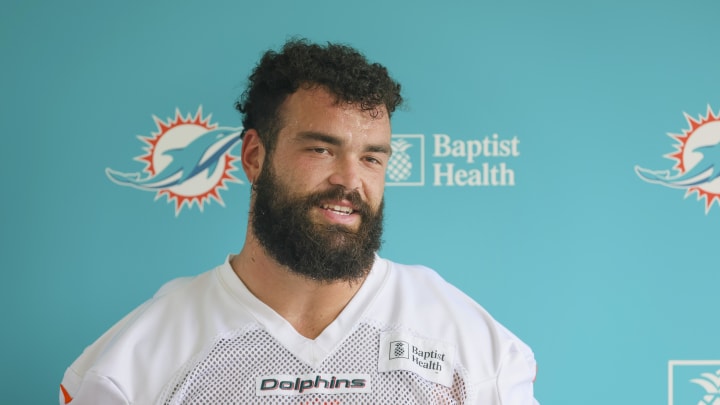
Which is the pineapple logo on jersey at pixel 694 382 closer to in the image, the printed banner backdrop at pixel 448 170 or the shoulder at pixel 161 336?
the printed banner backdrop at pixel 448 170

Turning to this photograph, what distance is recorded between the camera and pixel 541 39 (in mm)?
1777

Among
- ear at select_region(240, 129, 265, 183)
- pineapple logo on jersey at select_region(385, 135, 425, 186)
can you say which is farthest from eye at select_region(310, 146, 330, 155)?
pineapple logo on jersey at select_region(385, 135, 425, 186)

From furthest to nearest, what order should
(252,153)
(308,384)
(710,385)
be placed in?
1. (710,385)
2. (252,153)
3. (308,384)

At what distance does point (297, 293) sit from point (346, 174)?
0.23 meters

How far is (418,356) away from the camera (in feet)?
4.42

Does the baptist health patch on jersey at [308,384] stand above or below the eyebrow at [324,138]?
below

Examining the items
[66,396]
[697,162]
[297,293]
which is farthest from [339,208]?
[697,162]

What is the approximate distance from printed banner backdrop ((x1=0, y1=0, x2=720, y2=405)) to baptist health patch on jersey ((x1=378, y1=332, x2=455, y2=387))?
416mm

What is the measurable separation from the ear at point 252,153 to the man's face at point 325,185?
0.23ft

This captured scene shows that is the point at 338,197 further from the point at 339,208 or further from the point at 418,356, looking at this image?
the point at 418,356

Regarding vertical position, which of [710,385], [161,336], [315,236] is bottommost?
[710,385]

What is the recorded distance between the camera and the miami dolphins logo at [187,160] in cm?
174

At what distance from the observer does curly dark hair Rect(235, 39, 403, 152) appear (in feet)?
4.51

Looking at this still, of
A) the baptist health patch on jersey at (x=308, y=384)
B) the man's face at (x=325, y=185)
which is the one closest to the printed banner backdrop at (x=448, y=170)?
the man's face at (x=325, y=185)
